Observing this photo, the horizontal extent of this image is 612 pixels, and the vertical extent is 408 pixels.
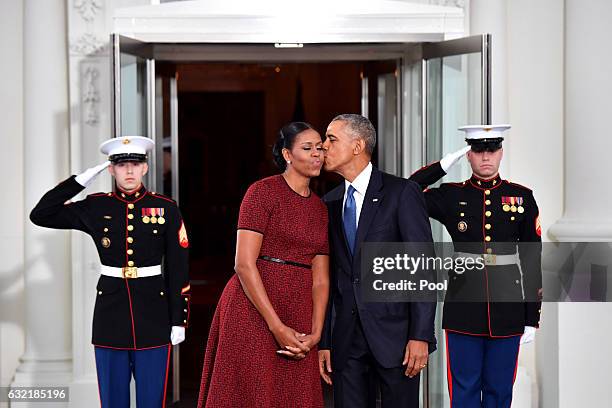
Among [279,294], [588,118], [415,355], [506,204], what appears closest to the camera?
[415,355]

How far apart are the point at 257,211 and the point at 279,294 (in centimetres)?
32

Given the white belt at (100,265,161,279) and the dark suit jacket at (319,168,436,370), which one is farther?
the white belt at (100,265,161,279)

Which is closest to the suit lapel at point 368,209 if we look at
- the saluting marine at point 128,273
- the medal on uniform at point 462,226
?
the medal on uniform at point 462,226

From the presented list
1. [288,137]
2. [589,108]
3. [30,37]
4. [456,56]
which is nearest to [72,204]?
[288,137]

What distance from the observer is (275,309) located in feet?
11.6

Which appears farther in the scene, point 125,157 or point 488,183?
point 488,183

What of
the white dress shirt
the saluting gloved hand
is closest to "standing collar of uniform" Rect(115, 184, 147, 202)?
the white dress shirt

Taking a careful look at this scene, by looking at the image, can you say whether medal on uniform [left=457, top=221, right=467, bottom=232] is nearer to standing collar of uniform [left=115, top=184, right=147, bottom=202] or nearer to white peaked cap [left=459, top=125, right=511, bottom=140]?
white peaked cap [left=459, top=125, right=511, bottom=140]

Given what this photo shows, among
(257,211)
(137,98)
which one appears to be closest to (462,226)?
(257,211)

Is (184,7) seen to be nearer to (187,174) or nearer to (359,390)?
(359,390)

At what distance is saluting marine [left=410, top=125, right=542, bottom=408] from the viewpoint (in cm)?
404

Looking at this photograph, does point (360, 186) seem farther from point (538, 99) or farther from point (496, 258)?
Result: point (538, 99)

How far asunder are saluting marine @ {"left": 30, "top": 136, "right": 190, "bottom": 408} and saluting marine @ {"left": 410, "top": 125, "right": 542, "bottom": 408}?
1.18 meters

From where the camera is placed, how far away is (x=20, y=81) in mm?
5645
